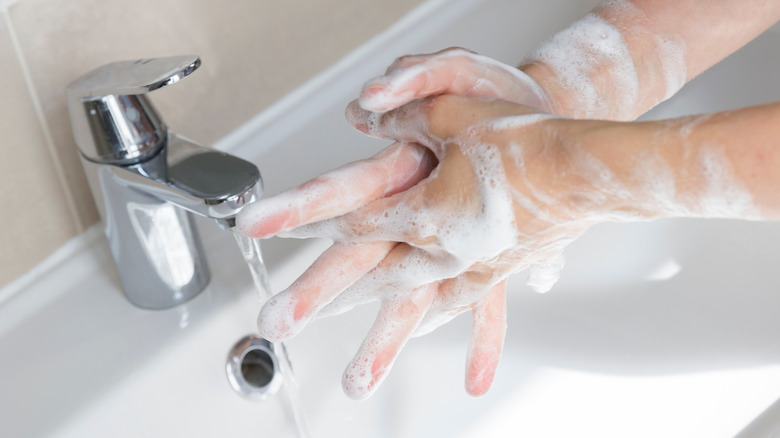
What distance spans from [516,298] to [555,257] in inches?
7.3

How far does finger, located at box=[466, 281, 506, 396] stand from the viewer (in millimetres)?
546

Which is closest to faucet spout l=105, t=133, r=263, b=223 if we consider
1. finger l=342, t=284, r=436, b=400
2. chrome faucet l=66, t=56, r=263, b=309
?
chrome faucet l=66, t=56, r=263, b=309

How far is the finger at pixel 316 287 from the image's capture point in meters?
0.46

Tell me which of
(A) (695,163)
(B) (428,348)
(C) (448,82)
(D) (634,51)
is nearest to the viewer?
(A) (695,163)

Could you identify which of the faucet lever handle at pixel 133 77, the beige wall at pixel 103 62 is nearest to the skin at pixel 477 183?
the faucet lever handle at pixel 133 77

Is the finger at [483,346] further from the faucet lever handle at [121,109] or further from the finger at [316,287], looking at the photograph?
the faucet lever handle at [121,109]

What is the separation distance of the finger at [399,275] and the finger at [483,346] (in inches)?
2.5

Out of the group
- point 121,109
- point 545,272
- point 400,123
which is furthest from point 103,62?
point 545,272

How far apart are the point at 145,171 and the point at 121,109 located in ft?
0.15

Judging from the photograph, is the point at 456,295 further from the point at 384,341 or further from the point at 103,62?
the point at 103,62

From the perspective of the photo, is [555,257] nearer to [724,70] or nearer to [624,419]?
[624,419]

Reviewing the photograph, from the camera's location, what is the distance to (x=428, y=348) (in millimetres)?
688

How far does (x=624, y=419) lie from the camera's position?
2.04 ft

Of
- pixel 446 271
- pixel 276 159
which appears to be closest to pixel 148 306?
Result: pixel 276 159
